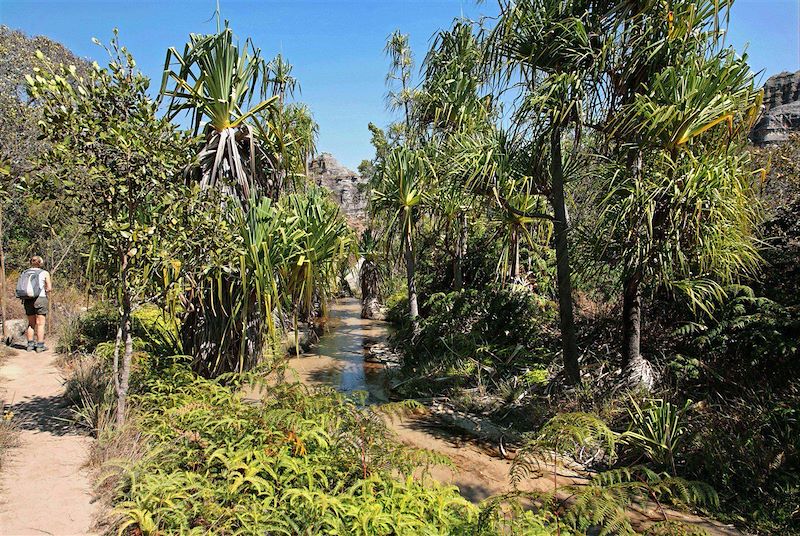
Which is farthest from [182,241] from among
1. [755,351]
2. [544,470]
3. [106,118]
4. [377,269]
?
[377,269]

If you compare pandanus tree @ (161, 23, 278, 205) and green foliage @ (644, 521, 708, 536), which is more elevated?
pandanus tree @ (161, 23, 278, 205)

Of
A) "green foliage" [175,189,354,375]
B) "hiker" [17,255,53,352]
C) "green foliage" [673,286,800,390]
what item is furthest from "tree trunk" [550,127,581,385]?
"hiker" [17,255,53,352]

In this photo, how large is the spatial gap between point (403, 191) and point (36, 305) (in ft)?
21.3

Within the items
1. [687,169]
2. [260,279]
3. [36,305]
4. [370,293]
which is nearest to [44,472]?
[260,279]

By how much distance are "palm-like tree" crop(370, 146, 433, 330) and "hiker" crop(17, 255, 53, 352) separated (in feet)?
19.4

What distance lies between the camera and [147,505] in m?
2.79

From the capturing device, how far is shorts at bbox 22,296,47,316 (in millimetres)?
7035

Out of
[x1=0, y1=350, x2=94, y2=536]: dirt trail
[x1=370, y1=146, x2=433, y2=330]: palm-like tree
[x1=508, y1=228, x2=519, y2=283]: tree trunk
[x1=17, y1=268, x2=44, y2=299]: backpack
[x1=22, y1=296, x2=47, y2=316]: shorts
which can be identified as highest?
[x1=370, y1=146, x2=433, y2=330]: palm-like tree

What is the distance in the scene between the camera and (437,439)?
6203 millimetres

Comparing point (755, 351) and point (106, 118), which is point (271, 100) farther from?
point (755, 351)

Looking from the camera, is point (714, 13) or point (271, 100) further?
point (271, 100)

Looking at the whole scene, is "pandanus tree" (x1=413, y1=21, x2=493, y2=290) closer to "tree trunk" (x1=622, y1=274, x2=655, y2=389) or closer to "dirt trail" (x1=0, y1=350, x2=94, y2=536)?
"tree trunk" (x1=622, y1=274, x2=655, y2=389)

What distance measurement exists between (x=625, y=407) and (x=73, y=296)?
11096 millimetres

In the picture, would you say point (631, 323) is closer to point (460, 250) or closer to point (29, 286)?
point (460, 250)
